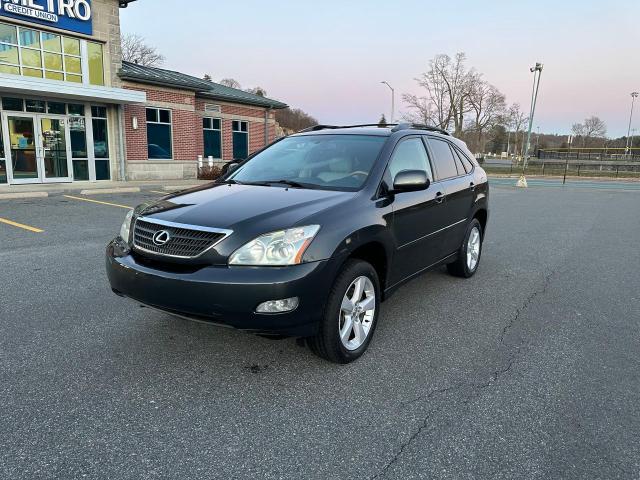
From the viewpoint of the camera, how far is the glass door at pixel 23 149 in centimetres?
1477

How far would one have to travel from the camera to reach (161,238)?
10.3 feet

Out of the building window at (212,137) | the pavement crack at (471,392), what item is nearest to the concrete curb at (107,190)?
the building window at (212,137)

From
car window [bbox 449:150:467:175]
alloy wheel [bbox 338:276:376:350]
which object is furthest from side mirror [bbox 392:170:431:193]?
car window [bbox 449:150:467:175]

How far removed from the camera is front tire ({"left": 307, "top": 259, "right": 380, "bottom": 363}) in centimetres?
312

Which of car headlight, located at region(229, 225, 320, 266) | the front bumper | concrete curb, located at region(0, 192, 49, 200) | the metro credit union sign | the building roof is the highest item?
the metro credit union sign

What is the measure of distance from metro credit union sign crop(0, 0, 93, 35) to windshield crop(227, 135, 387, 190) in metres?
13.8

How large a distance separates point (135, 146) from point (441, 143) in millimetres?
15333

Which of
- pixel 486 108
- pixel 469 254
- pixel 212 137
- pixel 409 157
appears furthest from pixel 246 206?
A: pixel 486 108

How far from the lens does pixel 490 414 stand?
281 centimetres

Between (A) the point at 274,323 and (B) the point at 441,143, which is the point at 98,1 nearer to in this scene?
(B) the point at 441,143

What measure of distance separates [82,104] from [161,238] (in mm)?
15603

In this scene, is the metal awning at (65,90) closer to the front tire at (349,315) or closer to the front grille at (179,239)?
the front grille at (179,239)

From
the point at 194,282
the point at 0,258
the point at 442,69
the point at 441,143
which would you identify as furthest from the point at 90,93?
the point at 442,69

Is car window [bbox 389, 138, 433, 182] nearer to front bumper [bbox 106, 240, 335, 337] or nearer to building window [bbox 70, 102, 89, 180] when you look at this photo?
front bumper [bbox 106, 240, 335, 337]
